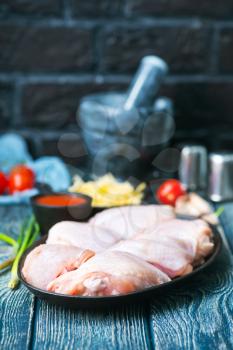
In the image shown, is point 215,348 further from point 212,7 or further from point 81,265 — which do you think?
point 212,7

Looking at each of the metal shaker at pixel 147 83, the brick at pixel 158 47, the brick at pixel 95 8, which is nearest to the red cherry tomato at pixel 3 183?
the metal shaker at pixel 147 83

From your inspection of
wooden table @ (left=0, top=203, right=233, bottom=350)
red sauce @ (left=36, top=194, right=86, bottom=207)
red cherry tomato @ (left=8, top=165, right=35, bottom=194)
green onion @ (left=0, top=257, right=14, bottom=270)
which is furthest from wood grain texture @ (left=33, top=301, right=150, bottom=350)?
red cherry tomato @ (left=8, top=165, right=35, bottom=194)

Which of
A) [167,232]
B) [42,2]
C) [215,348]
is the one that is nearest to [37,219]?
[167,232]

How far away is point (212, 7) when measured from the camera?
111 inches

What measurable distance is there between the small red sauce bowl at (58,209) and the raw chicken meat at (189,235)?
30cm

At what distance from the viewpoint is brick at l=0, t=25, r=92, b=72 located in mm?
2814

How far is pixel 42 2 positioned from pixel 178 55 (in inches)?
24.8

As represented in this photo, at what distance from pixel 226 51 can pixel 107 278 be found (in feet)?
5.76

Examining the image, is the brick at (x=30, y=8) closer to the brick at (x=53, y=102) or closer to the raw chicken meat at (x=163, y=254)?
the brick at (x=53, y=102)

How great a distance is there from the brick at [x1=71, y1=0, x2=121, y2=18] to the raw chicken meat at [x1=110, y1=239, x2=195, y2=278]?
152 cm

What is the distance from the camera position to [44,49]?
2.85 metres

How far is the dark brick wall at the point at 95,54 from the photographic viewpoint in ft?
9.20

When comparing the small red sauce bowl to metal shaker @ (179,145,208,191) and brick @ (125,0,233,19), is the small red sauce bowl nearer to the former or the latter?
metal shaker @ (179,145,208,191)

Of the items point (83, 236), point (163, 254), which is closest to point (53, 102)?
point (83, 236)
